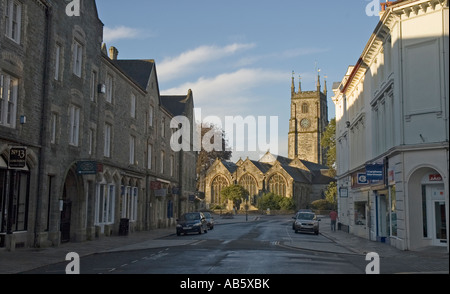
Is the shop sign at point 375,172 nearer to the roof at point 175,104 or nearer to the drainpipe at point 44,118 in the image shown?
the drainpipe at point 44,118

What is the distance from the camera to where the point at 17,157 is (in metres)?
18.8

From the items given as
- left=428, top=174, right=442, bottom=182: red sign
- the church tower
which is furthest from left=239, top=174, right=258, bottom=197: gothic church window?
left=428, top=174, right=442, bottom=182: red sign

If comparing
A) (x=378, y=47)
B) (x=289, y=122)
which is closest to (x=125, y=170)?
(x=378, y=47)

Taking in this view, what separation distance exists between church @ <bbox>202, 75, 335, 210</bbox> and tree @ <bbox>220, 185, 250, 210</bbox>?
163 inches

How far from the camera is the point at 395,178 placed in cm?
2278

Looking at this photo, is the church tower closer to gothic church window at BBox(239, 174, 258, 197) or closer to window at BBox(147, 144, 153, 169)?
gothic church window at BBox(239, 174, 258, 197)

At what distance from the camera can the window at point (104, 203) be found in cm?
2922

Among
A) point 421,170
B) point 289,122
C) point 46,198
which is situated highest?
point 289,122

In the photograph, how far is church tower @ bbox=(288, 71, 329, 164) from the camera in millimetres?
121438

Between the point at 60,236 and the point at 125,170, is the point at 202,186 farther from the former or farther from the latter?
the point at 60,236

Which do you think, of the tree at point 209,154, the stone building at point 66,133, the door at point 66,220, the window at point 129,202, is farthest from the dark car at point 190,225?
the tree at point 209,154

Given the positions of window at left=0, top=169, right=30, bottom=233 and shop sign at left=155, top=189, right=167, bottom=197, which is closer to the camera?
window at left=0, top=169, right=30, bottom=233

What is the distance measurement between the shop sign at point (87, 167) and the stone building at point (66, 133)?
0.16ft

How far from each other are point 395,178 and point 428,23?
7.02 metres
